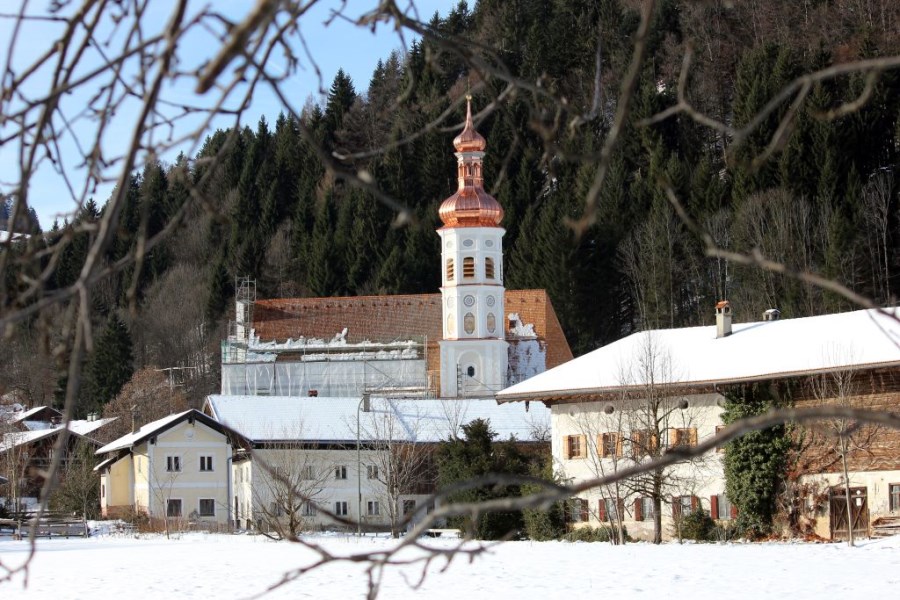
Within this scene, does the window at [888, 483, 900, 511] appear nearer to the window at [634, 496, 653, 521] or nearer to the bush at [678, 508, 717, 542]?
the bush at [678, 508, 717, 542]

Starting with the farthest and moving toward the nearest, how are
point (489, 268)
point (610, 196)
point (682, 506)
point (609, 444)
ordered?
point (610, 196), point (489, 268), point (609, 444), point (682, 506)

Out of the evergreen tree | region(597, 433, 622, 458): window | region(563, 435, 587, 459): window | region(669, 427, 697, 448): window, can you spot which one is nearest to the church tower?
the evergreen tree

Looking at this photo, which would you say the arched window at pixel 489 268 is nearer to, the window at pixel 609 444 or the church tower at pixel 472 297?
the church tower at pixel 472 297

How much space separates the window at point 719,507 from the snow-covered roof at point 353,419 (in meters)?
14.5

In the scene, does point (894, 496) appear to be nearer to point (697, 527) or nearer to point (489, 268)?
point (697, 527)

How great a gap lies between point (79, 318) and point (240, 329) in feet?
253

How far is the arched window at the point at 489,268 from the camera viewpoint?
68750mm

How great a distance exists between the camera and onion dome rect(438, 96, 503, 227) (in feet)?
225

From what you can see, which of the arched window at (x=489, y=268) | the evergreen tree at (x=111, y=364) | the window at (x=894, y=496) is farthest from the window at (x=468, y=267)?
the window at (x=894, y=496)

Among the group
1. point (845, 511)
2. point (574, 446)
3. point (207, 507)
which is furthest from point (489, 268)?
point (845, 511)

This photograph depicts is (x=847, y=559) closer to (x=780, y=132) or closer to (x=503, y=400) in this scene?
(x=503, y=400)

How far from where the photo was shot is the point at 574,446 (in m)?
37.9

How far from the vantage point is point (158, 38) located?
244 centimetres

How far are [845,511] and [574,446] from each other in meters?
8.52
